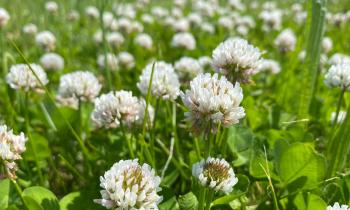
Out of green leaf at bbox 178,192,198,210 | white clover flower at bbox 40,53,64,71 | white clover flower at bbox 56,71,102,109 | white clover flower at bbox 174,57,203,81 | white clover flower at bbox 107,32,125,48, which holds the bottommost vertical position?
green leaf at bbox 178,192,198,210

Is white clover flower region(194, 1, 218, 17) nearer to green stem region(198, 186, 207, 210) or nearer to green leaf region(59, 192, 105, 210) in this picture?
green leaf region(59, 192, 105, 210)

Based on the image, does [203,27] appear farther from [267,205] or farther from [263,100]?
[267,205]

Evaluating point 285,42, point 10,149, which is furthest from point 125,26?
point 10,149

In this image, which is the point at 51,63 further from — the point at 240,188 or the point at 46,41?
the point at 240,188

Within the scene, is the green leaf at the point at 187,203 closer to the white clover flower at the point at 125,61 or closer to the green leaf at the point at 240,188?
the green leaf at the point at 240,188

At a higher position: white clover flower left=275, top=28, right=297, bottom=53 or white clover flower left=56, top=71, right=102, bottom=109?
white clover flower left=275, top=28, right=297, bottom=53

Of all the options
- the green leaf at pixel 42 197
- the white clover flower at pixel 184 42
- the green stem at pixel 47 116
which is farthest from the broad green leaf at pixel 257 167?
the white clover flower at pixel 184 42

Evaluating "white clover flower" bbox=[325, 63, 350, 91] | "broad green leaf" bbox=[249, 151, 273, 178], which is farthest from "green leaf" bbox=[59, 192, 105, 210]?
"white clover flower" bbox=[325, 63, 350, 91]
